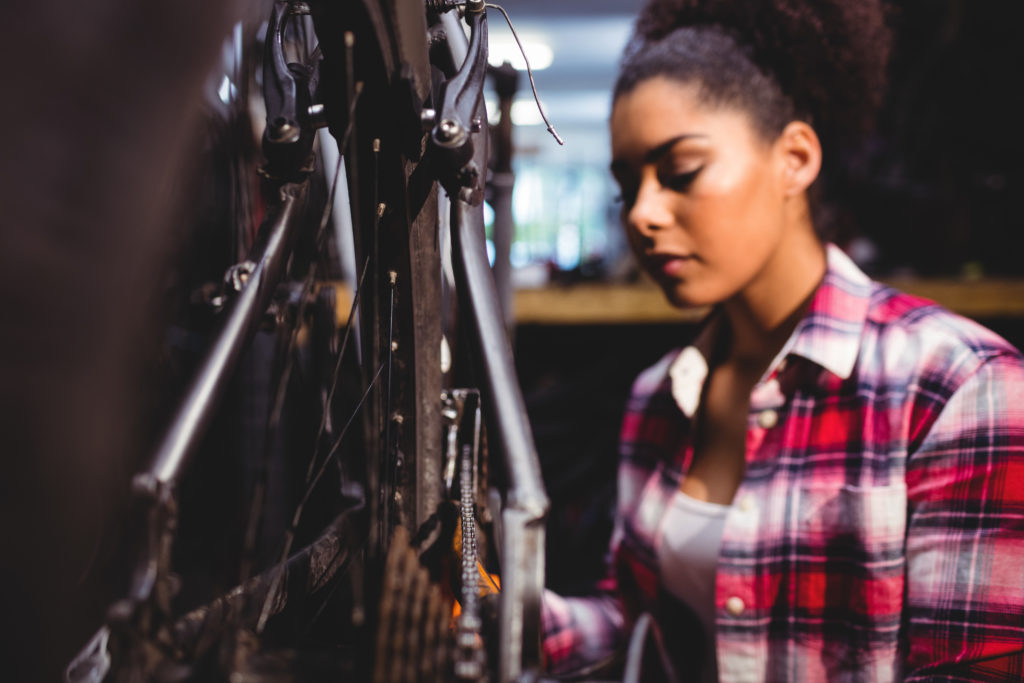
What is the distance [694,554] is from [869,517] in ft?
0.68

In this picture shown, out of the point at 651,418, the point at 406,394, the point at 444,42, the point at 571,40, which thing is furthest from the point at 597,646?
the point at 571,40

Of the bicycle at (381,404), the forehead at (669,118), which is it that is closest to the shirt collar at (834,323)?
the forehead at (669,118)

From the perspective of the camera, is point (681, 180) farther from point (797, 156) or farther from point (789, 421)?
point (789, 421)

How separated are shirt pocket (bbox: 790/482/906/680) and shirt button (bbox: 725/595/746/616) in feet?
0.17

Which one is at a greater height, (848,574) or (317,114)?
(317,114)

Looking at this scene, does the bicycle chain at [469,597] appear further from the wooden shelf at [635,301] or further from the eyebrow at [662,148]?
the wooden shelf at [635,301]

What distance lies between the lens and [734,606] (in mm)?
719

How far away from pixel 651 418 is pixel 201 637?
30.6 inches

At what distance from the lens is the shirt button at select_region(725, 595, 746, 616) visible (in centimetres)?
72

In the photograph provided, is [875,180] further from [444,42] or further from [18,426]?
[18,426]

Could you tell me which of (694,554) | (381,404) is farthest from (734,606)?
(381,404)

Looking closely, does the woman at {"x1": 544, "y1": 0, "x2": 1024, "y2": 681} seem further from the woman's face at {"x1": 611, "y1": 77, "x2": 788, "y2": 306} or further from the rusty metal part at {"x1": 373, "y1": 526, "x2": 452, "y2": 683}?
the rusty metal part at {"x1": 373, "y1": 526, "x2": 452, "y2": 683}

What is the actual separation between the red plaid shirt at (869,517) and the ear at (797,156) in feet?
0.37

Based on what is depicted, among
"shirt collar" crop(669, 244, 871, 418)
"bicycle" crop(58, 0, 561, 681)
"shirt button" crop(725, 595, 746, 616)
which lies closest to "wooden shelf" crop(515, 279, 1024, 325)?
"shirt collar" crop(669, 244, 871, 418)
